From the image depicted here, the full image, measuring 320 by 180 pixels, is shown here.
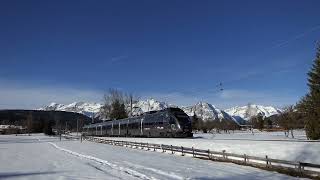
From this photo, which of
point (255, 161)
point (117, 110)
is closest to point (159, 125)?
point (255, 161)

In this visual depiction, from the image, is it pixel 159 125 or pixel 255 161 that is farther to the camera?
pixel 159 125

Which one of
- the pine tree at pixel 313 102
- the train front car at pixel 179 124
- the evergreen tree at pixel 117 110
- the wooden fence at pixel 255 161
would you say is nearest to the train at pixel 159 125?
the train front car at pixel 179 124

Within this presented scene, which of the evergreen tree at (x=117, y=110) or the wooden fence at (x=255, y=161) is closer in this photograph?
the wooden fence at (x=255, y=161)

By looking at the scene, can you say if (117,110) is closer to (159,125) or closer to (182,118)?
(159,125)

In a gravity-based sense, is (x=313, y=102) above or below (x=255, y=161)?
above

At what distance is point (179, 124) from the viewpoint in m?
48.4

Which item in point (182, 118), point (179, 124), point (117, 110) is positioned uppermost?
point (117, 110)

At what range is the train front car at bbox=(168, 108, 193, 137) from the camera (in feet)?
159

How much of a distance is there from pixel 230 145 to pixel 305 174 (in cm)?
1052

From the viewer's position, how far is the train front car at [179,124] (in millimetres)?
48469

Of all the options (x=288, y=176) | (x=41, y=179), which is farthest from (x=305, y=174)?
(x=41, y=179)

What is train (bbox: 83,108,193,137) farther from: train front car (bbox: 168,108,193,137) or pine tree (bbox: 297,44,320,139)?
pine tree (bbox: 297,44,320,139)

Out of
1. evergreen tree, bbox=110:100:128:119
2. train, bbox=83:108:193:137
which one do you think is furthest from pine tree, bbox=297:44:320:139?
evergreen tree, bbox=110:100:128:119

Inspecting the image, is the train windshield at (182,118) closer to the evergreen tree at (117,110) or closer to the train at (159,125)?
the train at (159,125)
